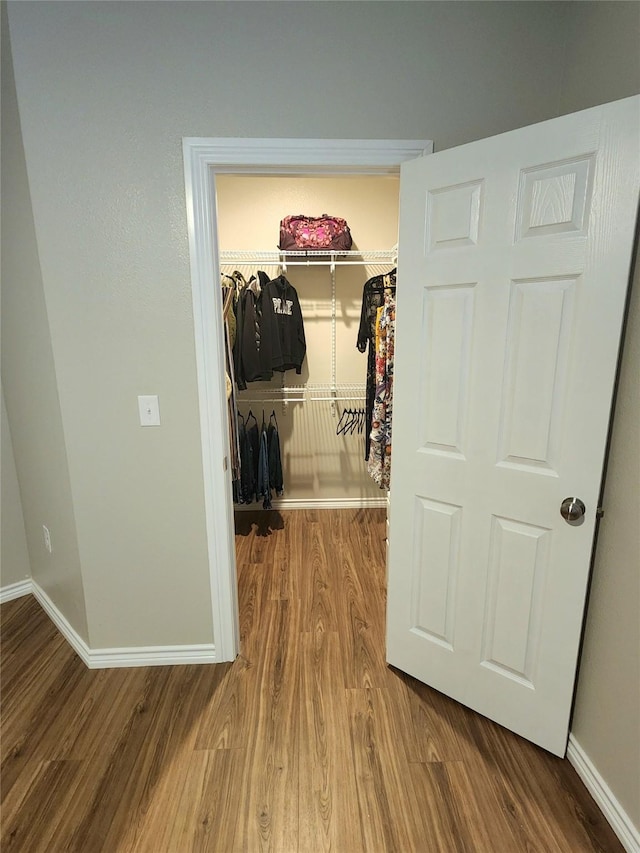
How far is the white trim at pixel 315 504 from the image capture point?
11.5ft

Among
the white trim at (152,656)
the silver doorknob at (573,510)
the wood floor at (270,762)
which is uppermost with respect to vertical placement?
the silver doorknob at (573,510)

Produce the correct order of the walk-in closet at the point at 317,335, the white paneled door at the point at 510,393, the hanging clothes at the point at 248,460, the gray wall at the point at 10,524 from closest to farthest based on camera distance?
the white paneled door at the point at 510,393
the gray wall at the point at 10,524
the walk-in closet at the point at 317,335
the hanging clothes at the point at 248,460

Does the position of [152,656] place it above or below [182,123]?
below

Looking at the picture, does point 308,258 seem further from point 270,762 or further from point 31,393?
point 270,762

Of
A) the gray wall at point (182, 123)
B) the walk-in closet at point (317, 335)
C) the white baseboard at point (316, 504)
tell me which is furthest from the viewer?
the white baseboard at point (316, 504)

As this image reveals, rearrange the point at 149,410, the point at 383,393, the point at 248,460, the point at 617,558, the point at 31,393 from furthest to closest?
the point at 248,460 < the point at 383,393 < the point at 31,393 < the point at 149,410 < the point at 617,558

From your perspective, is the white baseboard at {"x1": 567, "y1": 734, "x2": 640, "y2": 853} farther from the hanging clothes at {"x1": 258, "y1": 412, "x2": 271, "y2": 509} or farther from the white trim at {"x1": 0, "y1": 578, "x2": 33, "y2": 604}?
the white trim at {"x1": 0, "y1": 578, "x2": 33, "y2": 604}

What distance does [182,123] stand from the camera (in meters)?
1.45

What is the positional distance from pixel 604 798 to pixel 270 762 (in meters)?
1.07

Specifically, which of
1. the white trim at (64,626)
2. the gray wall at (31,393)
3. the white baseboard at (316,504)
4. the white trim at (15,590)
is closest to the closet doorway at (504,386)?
the gray wall at (31,393)

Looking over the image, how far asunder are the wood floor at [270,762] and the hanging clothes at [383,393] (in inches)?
33.6

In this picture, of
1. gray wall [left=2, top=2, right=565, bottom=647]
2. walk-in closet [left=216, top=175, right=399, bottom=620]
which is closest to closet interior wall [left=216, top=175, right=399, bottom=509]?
walk-in closet [left=216, top=175, right=399, bottom=620]

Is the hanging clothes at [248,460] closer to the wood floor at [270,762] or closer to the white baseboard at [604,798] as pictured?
the wood floor at [270,762]

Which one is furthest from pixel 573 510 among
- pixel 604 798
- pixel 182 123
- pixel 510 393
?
pixel 182 123
